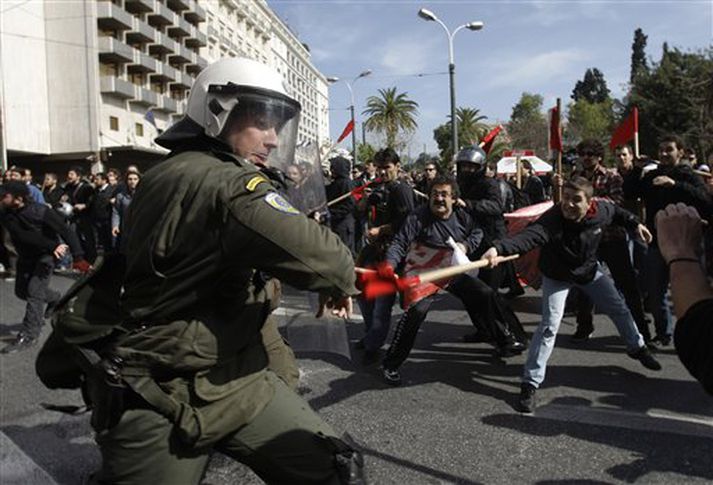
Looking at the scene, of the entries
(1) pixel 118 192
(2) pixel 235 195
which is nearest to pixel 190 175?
(2) pixel 235 195

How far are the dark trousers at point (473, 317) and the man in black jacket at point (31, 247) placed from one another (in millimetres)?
3717

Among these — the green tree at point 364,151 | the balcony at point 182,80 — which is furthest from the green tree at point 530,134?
the balcony at point 182,80

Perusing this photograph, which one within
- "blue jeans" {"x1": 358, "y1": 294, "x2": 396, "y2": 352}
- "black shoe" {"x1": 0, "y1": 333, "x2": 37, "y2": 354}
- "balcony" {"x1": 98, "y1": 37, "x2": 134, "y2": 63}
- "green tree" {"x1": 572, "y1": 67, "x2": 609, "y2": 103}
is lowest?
"black shoe" {"x1": 0, "y1": 333, "x2": 37, "y2": 354}

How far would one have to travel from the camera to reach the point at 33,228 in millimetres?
6406

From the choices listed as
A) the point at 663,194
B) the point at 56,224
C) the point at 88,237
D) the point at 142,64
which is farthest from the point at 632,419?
the point at 142,64

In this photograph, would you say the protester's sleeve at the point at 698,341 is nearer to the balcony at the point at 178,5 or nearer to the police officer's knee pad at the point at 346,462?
the police officer's knee pad at the point at 346,462

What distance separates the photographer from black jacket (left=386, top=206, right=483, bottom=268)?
5.16 meters

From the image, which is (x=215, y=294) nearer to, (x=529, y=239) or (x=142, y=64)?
(x=529, y=239)

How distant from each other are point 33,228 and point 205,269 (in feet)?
18.1

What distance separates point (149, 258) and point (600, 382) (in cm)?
404

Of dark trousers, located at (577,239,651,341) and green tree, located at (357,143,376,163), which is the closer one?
dark trousers, located at (577,239,651,341)

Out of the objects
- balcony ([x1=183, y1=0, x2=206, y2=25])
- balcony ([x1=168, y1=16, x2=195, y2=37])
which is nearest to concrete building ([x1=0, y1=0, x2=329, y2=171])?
balcony ([x1=168, y1=16, x2=195, y2=37])

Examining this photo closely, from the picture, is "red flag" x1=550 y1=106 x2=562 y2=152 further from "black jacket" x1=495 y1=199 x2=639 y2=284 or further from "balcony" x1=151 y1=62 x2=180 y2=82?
"balcony" x1=151 y1=62 x2=180 y2=82

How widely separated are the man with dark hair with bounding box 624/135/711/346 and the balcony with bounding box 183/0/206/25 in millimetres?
Answer: 50277
